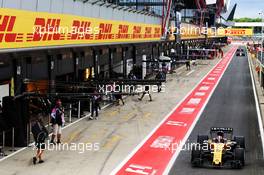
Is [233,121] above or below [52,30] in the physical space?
below

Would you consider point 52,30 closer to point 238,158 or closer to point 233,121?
point 238,158

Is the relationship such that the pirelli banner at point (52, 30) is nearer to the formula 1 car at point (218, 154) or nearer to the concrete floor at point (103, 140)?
the concrete floor at point (103, 140)

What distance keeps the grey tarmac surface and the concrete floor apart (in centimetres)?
233

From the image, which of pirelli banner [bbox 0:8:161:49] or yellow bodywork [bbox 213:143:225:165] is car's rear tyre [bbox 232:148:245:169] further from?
pirelli banner [bbox 0:8:161:49]

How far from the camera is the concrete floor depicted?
56.5 feet

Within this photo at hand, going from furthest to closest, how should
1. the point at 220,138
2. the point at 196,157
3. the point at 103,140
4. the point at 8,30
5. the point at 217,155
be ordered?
the point at 103,140 < the point at 220,138 < the point at 196,157 < the point at 217,155 < the point at 8,30

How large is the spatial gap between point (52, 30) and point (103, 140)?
521 centimetres

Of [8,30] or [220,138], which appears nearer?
[8,30]

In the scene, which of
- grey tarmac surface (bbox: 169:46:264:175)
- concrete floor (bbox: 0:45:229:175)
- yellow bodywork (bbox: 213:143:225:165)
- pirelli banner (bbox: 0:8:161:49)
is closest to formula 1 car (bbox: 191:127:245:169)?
yellow bodywork (bbox: 213:143:225:165)

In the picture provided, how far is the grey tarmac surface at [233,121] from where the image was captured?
1719 centimetres

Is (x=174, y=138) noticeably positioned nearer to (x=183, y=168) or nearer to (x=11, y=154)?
(x=183, y=168)

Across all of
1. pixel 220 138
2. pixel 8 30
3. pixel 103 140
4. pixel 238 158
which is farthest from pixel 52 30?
pixel 238 158

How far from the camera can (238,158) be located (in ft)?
56.6

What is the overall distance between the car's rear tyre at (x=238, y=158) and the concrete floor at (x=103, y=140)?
416cm
